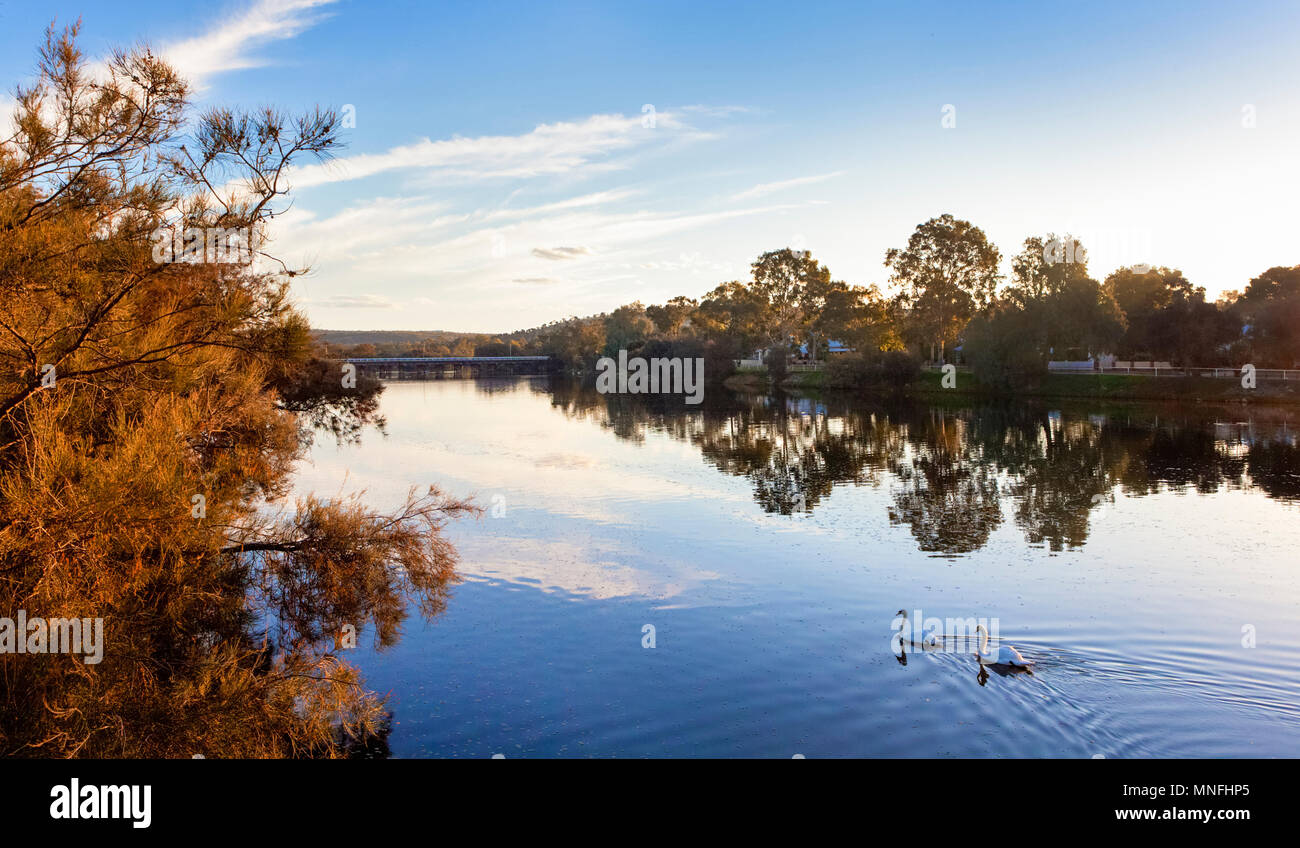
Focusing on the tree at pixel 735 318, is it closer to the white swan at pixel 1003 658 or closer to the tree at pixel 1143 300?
the tree at pixel 1143 300

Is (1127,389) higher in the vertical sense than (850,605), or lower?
higher

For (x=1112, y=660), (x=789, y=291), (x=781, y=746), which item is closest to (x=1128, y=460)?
(x=1112, y=660)

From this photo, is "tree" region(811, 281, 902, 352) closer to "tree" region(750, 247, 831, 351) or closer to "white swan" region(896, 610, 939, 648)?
"tree" region(750, 247, 831, 351)

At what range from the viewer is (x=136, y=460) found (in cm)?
757

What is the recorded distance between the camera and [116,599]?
7.61m

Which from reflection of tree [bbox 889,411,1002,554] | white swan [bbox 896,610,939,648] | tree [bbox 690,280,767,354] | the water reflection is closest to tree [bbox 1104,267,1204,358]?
the water reflection

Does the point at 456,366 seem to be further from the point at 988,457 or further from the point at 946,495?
the point at 946,495

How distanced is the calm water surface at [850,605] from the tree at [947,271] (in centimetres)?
5056

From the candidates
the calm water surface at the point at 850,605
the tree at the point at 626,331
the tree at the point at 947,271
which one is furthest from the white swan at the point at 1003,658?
the tree at the point at 626,331

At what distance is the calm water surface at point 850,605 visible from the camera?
1029 cm

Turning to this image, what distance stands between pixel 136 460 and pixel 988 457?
3196 cm

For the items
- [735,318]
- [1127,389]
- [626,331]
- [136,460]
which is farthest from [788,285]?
[136,460]

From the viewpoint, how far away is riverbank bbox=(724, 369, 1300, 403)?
50.5 metres

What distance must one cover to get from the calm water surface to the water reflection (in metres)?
0.21
